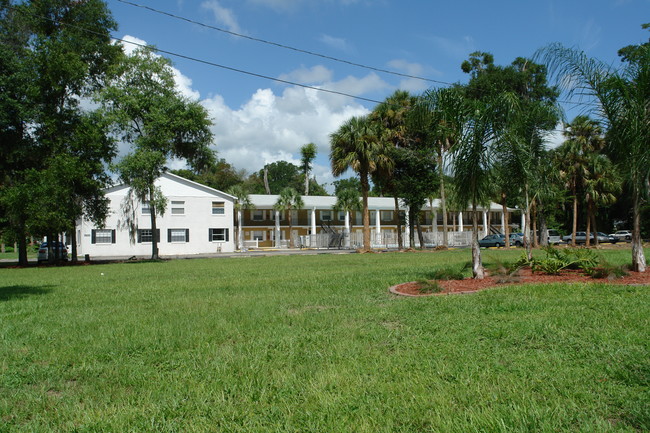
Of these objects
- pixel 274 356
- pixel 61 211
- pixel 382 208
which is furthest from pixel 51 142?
pixel 382 208

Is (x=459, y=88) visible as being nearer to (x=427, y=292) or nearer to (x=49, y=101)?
(x=427, y=292)

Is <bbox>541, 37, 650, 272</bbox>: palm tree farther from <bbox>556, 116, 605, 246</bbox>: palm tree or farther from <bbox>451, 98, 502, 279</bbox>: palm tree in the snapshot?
<bbox>556, 116, 605, 246</bbox>: palm tree

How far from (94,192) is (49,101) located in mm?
6079

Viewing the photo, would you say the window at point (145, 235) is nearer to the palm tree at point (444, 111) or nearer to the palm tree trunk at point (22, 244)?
the palm tree trunk at point (22, 244)

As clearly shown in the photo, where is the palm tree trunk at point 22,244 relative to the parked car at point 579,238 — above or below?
above

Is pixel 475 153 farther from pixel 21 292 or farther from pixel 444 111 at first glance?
pixel 21 292

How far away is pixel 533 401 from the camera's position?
3746mm

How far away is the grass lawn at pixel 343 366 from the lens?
365cm

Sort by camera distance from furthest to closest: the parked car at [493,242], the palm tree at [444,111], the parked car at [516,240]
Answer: the parked car at [516,240], the parked car at [493,242], the palm tree at [444,111]

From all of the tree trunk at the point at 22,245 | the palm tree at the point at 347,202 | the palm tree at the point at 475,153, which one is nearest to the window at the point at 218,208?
the palm tree at the point at 347,202

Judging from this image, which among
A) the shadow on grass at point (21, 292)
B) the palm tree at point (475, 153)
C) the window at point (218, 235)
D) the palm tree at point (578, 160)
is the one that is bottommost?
the shadow on grass at point (21, 292)

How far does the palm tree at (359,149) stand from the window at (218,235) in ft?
47.6

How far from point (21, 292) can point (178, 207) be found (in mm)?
30684

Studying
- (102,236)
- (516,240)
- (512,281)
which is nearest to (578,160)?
(516,240)
